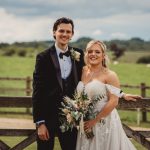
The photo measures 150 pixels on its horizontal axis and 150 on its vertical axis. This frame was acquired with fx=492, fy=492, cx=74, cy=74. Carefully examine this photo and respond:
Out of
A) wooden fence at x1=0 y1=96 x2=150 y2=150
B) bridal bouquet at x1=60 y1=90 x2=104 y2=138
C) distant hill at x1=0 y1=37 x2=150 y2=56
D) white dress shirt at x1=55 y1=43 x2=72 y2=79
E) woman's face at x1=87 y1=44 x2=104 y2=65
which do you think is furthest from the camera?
distant hill at x1=0 y1=37 x2=150 y2=56

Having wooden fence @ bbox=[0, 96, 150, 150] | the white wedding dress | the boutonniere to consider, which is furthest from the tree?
the boutonniere

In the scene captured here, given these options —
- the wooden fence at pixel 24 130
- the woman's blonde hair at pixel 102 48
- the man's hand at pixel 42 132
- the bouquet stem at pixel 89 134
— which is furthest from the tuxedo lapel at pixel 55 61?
the wooden fence at pixel 24 130

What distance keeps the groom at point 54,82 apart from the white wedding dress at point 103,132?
0.19 m

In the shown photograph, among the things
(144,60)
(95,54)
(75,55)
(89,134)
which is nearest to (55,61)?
(75,55)

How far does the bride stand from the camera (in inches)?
235

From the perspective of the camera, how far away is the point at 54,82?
5.81 m

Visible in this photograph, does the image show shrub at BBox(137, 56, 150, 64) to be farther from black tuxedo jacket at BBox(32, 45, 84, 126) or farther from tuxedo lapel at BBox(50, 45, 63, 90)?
black tuxedo jacket at BBox(32, 45, 84, 126)

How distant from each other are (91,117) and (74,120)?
22 centimetres

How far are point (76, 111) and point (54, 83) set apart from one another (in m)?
0.42

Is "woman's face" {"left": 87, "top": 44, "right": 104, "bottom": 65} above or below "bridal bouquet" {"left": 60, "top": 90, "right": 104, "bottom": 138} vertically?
above

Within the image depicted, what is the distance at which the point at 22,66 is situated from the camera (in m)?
49.7

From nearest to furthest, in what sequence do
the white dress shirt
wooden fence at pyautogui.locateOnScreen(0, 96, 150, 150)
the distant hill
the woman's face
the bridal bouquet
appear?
the bridal bouquet < the white dress shirt < the woman's face < wooden fence at pyautogui.locateOnScreen(0, 96, 150, 150) < the distant hill

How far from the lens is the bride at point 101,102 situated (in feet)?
19.6

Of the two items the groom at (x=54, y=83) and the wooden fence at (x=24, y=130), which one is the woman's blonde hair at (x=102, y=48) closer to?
the groom at (x=54, y=83)
